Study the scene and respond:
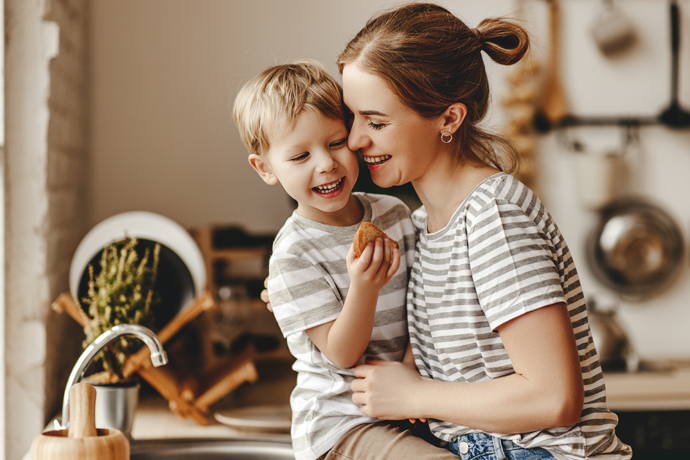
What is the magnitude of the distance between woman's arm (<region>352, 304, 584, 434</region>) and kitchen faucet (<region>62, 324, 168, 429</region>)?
45cm

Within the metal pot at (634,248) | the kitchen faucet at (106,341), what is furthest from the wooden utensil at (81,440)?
the metal pot at (634,248)

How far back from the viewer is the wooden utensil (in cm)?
82

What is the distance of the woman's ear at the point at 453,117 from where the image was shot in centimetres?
91

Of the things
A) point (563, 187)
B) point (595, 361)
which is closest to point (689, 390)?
point (563, 187)

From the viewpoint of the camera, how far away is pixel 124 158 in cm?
208

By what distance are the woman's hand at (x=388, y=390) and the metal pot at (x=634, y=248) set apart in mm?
1637

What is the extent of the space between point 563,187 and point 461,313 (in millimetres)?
1686

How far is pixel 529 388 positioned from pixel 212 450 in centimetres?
81

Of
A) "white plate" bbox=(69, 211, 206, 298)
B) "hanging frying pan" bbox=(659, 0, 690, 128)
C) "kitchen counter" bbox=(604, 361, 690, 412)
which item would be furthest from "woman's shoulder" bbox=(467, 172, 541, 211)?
"hanging frying pan" bbox=(659, 0, 690, 128)

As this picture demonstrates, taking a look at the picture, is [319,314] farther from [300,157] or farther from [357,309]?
[300,157]

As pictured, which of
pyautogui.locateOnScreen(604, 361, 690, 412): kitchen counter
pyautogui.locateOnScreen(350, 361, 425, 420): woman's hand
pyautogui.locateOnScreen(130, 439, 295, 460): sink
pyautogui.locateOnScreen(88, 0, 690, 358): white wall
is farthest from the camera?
pyautogui.locateOnScreen(88, 0, 690, 358): white wall

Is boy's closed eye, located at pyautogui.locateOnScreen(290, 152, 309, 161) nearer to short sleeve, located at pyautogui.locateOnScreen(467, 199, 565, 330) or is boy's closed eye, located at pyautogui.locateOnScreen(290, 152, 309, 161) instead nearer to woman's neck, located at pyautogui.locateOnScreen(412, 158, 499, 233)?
woman's neck, located at pyautogui.locateOnScreen(412, 158, 499, 233)

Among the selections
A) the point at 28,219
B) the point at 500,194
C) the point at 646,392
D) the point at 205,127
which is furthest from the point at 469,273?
the point at 205,127

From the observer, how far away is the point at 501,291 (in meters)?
0.77
